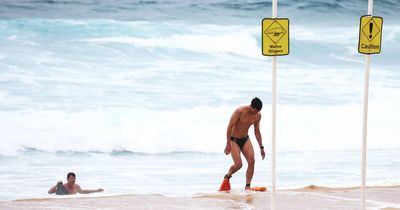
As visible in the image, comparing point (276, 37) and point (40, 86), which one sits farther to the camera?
point (40, 86)

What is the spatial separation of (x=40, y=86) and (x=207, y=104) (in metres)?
4.34

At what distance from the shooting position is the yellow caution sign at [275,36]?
780 centimetres

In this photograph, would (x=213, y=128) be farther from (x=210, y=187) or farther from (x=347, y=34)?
(x=347, y=34)

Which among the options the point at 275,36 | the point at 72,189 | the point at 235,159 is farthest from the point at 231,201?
the point at 72,189

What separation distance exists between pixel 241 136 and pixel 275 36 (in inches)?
186

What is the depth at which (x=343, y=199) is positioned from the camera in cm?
1125

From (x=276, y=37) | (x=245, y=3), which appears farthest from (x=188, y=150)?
(x=245, y=3)

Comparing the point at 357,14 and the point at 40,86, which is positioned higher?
the point at 357,14

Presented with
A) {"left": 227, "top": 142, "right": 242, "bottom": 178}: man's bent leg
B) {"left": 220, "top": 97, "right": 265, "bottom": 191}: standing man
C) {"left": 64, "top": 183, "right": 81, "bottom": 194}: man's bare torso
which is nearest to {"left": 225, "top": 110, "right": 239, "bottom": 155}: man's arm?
{"left": 220, "top": 97, "right": 265, "bottom": 191}: standing man

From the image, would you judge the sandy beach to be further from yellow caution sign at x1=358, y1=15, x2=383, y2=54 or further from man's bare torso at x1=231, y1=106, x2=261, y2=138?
yellow caution sign at x1=358, y1=15, x2=383, y2=54

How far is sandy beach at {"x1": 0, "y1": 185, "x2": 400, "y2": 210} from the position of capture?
404 inches

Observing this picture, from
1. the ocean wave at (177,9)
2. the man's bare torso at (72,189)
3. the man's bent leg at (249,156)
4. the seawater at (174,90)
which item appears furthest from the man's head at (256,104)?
the ocean wave at (177,9)

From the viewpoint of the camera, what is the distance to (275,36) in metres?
7.84

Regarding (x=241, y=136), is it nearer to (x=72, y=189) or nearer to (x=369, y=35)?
(x=72, y=189)
